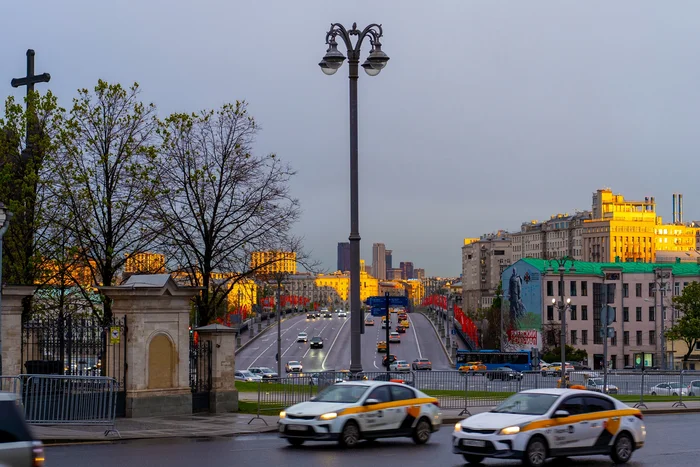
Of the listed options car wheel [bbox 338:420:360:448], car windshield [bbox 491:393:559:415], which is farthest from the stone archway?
car windshield [bbox 491:393:559:415]

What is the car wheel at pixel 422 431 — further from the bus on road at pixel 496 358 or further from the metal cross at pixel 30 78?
the bus on road at pixel 496 358

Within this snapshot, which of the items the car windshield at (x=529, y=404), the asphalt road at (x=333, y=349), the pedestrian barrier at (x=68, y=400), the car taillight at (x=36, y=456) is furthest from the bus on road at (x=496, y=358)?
the car taillight at (x=36, y=456)

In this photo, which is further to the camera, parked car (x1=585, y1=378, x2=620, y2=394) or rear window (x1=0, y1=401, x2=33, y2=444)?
parked car (x1=585, y1=378, x2=620, y2=394)

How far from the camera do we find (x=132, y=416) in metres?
25.3

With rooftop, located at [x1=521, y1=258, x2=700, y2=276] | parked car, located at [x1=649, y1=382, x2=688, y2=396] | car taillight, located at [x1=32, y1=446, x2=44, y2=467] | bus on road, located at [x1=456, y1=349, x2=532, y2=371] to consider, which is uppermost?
rooftop, located at [x1=521, y1=258, x2=700, y2=276]

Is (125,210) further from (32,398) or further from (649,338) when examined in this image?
(649,338)

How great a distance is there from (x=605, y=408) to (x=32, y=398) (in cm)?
→ 1192

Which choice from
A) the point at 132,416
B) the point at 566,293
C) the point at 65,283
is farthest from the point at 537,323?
the point at 132,416

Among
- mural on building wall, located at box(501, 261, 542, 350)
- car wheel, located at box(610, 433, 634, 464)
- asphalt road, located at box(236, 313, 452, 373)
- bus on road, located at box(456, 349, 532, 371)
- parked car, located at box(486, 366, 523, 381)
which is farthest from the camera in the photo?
mural on building wall, located at box(501, 261, 542, 350)

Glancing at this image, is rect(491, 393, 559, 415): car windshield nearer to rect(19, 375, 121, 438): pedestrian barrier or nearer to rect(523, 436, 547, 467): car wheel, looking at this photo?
rect(523, 436, 547, 467): car wheel

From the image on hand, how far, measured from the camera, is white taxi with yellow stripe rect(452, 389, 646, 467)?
56.7 ft

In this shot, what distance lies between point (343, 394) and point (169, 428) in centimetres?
479

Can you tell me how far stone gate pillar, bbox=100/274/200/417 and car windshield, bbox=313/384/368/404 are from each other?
6.11 meters

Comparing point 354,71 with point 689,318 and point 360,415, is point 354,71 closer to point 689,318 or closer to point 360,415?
point 360,415
